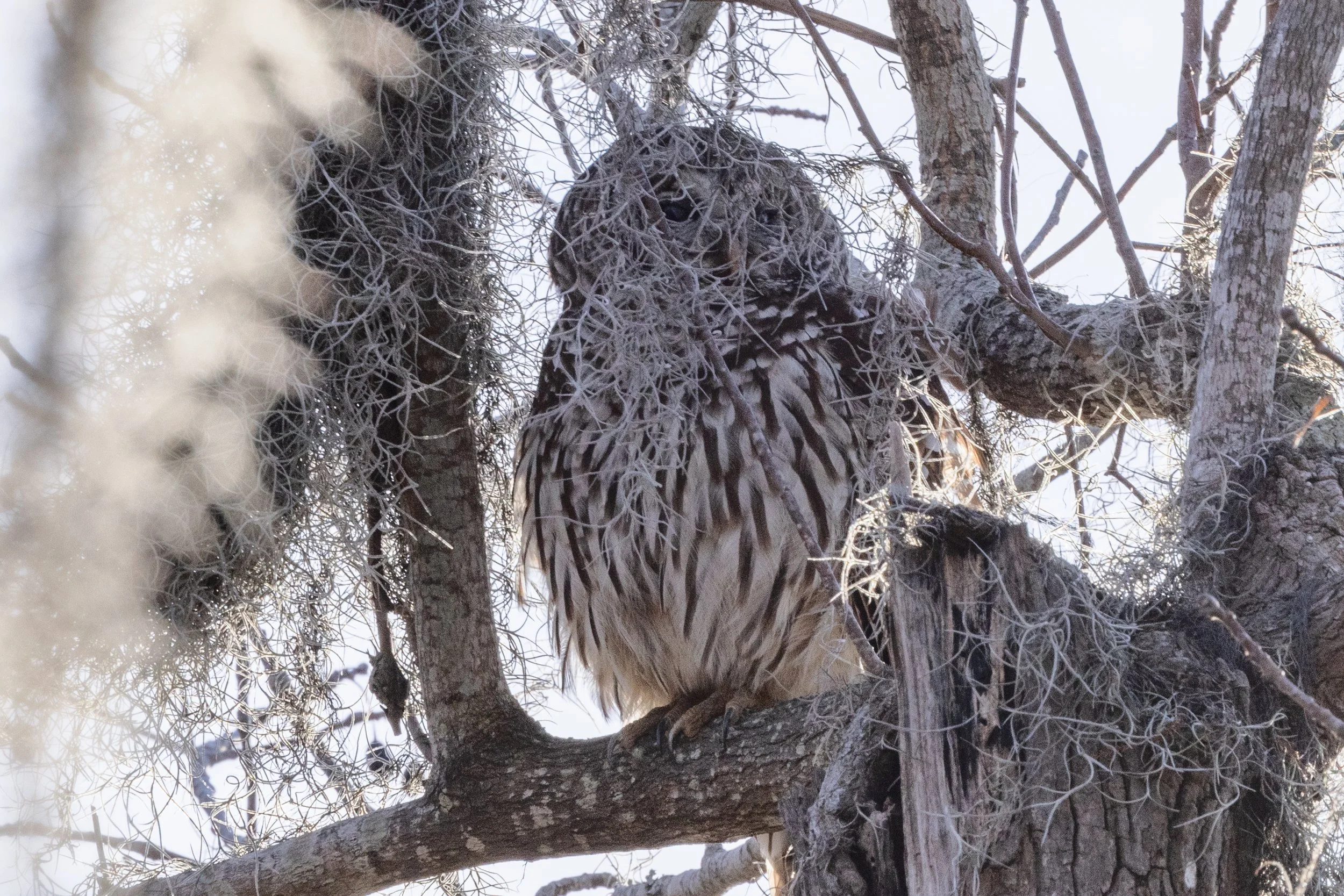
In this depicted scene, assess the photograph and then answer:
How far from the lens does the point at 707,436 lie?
8.41 ft

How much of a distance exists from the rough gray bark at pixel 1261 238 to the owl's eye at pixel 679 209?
0.88m

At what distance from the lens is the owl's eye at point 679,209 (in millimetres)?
2492

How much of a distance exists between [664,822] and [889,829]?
25.9 inches

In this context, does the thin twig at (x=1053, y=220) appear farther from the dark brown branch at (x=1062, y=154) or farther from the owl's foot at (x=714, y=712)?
the owl's foot at (x=714, y=712)

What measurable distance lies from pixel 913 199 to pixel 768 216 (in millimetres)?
560

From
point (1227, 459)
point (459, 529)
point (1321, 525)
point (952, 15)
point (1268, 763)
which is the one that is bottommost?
point (1268, 763)

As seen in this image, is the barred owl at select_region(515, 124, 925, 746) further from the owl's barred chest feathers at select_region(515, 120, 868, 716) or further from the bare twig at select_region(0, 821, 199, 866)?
the bare twig at select_region(0, 821, 199, 866)

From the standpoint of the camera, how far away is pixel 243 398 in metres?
2.45

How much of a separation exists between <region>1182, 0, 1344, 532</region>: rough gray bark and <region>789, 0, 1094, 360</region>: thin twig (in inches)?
12.2

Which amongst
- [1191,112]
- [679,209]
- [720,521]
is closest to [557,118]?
[679,209]

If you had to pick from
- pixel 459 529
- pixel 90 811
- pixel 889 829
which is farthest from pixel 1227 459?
pixel 90 811

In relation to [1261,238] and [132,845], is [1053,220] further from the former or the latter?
[132,845]

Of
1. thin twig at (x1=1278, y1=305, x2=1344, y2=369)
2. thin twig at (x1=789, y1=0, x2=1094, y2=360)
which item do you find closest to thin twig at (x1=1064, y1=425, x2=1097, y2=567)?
thin twig at (x1=789, y1=0, x2=1094, y2=360)

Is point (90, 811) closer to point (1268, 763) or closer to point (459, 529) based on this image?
point (459, 529)
